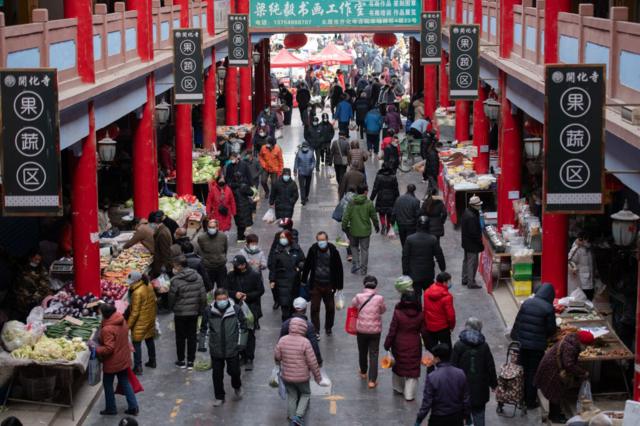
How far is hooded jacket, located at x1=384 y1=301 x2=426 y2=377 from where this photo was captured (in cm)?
1598

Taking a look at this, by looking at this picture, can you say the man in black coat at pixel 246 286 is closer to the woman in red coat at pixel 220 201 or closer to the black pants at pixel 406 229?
the black pants at pixel 406 229

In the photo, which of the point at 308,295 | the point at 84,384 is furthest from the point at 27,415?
the point at 308,295

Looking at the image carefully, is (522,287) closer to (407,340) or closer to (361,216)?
(361,216)

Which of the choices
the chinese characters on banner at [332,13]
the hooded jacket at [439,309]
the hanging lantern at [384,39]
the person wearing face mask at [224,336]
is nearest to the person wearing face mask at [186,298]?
the person wearing face mask at [224,336]

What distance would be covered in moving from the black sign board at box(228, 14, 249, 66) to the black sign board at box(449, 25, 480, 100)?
9445mm

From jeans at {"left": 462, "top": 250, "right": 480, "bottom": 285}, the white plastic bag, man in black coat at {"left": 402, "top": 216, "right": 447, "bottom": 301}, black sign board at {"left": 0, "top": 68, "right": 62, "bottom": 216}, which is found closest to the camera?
black sign board at {"left": 0, "top": 68, "right": 62, "bottom": 216}

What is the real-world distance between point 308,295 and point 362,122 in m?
23.6

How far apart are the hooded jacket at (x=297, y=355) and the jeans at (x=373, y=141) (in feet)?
77.0

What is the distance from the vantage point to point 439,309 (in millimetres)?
16844

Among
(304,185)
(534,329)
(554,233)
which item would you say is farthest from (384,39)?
(534,329)

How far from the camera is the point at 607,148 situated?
15156 mm

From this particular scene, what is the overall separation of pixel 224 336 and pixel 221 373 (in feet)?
1.85

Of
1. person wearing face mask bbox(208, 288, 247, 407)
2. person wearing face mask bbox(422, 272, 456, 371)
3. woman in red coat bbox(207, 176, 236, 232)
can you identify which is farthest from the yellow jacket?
woman in red coat bbox(207, 176, 236, 232)

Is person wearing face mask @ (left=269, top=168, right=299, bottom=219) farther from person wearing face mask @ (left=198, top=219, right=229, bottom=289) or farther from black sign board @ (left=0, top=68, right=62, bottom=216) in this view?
black sign board @ (left=0, top=68, right=62, bottom=216)
